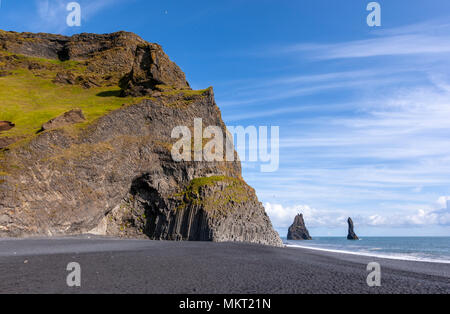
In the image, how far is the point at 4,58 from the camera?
11412 cm

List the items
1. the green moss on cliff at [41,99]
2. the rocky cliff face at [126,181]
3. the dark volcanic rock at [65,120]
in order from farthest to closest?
the green moss on cliff at [41,99]
the dark volcanic rock at [65,120]
the rocky cliff face at [126,181]

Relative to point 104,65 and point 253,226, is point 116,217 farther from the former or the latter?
point 104,65

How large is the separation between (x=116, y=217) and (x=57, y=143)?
16821mm

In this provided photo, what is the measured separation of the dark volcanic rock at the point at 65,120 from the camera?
5409cm

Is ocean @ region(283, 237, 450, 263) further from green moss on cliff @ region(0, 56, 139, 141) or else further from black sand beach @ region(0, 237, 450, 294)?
green moss on cliff @ region(0, 56, 139, 141)

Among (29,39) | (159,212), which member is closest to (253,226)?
(159,212)

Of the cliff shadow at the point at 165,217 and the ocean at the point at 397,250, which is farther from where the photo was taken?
the cliff shadow at the point at 165,217

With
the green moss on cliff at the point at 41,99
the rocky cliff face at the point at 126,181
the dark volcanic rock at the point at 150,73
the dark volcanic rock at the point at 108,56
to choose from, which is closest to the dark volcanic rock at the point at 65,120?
the rocky cliff face at the point at 126,181

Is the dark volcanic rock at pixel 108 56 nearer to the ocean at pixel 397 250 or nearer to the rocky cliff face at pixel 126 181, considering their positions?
the rocky cliff face at pixel 126 181

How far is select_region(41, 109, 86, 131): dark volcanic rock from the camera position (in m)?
54.1

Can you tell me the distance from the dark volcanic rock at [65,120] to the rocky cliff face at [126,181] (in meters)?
0.18

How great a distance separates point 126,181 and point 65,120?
622 inches

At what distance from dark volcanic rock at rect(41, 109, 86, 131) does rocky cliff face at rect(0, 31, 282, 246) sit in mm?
178

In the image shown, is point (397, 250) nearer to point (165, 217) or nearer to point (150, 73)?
point (165, 217)
